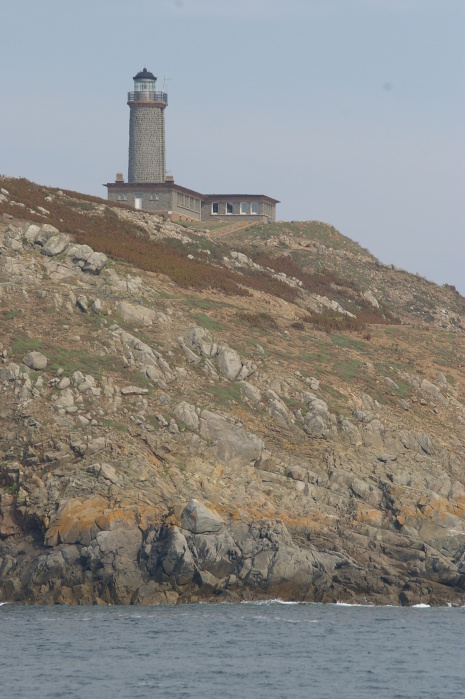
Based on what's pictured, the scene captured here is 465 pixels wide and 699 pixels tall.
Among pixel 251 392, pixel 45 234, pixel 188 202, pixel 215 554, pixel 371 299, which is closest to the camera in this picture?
pixel 215 554

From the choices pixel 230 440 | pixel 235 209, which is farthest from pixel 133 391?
pixel 235 209

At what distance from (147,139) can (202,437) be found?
252ft

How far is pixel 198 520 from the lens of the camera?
4547 cm

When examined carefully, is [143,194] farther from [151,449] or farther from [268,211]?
[151,449]

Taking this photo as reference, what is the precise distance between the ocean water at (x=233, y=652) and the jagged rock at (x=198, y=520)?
327 centimetres

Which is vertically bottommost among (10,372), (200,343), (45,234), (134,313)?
(10,372)

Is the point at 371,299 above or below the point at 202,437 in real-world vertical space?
above

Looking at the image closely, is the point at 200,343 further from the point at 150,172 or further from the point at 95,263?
the point at 150,172

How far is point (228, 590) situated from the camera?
44.7 meters

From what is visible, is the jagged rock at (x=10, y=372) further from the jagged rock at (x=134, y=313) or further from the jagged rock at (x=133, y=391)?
the jagged rock at (x=134, y=313)

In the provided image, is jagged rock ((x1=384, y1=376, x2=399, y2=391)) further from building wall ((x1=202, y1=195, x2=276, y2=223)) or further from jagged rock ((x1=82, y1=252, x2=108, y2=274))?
building wall ((x1=202, y1=195, x2=276, y2=223))

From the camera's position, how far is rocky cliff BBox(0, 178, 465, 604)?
45.0 meters

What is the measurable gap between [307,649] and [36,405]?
1887cm

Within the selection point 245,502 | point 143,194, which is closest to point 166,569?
point 245,502
